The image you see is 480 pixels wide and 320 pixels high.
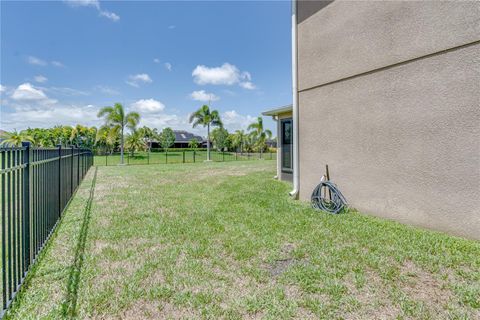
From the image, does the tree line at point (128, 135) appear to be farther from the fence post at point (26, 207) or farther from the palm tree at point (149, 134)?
the fence post at point (26, 207)

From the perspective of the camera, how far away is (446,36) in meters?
3.80

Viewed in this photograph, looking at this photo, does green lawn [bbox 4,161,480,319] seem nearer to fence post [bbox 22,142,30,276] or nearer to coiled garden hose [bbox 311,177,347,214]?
fence post [bbox 22,142,30,276]

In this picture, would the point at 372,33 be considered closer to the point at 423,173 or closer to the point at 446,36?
the point at 446,36

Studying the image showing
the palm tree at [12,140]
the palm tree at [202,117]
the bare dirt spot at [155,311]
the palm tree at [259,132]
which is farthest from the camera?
the palm tree at [259,132]

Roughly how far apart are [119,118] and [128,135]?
15.5 metres

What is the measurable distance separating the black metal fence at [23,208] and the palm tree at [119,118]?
1799cm

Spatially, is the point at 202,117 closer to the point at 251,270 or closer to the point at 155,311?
the point at 251,270

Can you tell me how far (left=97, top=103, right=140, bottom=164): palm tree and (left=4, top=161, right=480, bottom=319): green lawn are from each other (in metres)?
17.6

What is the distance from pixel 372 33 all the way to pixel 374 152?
2344mm

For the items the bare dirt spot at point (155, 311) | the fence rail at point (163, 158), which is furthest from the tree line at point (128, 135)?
the bare dirt spot at point (155, 311)

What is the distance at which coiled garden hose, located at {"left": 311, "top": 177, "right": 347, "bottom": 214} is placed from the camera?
17.4ft

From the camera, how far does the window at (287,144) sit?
9016mm

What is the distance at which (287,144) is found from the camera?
9211mm

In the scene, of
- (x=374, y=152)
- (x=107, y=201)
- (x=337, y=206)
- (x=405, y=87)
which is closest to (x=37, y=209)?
(x=107, y=201)
